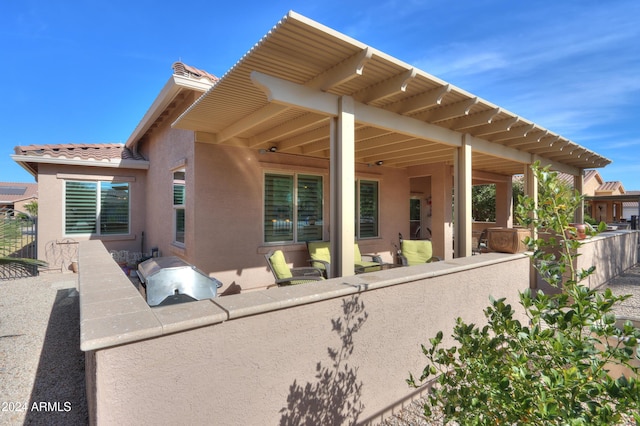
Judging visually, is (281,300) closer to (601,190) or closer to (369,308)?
(369,308)

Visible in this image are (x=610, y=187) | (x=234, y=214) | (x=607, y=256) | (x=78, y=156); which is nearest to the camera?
(x=234, y=214)

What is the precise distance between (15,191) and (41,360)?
52777mm

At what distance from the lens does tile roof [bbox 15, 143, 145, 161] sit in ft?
29.1

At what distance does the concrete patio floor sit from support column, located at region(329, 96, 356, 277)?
1464mm

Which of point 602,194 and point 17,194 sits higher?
point 17,194

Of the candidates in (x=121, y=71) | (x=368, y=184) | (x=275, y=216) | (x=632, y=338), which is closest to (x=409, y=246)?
(x=368, y=184)

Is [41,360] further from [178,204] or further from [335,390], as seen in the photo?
→ [335,390]

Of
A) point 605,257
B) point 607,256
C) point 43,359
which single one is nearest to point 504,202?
point 607,256

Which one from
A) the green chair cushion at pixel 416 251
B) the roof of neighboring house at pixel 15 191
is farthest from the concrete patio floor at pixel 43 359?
the roof of neighboring house at pixel 15 191

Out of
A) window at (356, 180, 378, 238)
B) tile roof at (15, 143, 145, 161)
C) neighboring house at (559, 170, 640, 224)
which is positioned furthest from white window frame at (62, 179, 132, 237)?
neighboring house at (559, 170, 640, 224)

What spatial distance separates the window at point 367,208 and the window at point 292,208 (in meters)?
1.40

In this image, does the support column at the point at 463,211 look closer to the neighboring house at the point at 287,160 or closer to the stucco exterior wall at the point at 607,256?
the neighboring house at the point at 287,160

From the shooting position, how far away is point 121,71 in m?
18.7

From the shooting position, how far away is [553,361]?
59.8 inches
